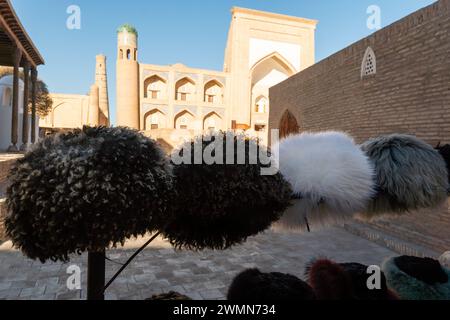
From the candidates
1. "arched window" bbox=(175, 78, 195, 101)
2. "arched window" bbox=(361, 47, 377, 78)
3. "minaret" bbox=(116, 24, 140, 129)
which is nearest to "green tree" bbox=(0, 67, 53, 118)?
"minaret" bbox=(116, 24, 140, 129)

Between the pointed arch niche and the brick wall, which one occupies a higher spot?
the pointed arch niche

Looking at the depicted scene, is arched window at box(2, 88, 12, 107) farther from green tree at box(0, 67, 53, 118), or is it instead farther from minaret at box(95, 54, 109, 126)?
minaret at box(95, 54, 109, 126)

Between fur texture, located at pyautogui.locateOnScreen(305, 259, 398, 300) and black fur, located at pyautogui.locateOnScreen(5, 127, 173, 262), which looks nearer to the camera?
black fur, located at pyautogui.locateOnScreen(5, 127, 173, 262)

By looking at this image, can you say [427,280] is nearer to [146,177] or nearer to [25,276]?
[146,177]

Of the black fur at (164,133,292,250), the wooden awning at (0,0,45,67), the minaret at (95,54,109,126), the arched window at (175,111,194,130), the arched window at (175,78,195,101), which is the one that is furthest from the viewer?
the minaret at (95,54,109,126)

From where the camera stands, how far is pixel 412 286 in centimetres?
116

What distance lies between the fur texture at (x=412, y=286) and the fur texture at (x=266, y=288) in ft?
1.71

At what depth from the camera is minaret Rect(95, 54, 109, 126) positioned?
31188 mm

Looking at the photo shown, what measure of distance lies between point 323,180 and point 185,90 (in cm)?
2810

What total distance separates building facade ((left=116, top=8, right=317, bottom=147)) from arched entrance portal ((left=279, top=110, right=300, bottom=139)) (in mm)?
15405

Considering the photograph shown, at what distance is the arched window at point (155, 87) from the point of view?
27172 millimetres

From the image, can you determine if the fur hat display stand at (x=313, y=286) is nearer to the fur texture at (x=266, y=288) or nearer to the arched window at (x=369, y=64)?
the fur texture at (x=266, y=288)

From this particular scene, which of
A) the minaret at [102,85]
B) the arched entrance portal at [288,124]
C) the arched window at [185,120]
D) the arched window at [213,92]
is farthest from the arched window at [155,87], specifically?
the arched entrance portal at [288,124]

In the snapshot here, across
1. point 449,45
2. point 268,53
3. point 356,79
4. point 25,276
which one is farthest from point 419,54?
point 268,53
